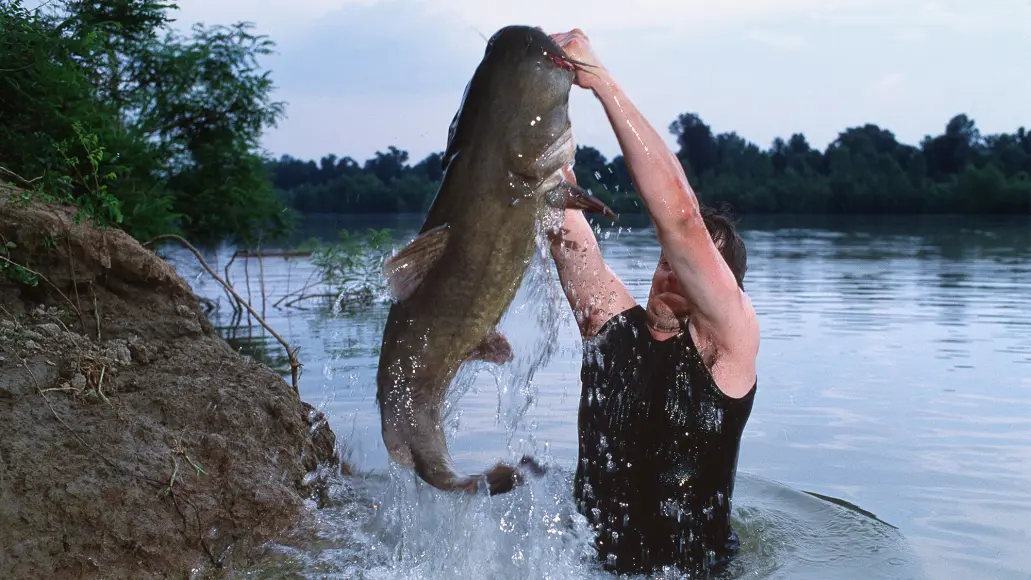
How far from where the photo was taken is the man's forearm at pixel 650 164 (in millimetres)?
3354

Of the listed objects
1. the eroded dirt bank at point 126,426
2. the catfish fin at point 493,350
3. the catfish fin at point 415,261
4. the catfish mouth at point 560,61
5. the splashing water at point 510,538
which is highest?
the catfish mouth at point 560,61

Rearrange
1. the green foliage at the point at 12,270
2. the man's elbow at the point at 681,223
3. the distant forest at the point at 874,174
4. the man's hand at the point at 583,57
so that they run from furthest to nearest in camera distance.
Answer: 1. the distant forest at the point at 874,174
2. the green foliage at the point at 12,270
3. the man's elbow at the point at 681,223
4. the man's hand at the point at 583,57

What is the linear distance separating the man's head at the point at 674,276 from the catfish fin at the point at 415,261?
3.49 ft

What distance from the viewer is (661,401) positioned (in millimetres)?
4086

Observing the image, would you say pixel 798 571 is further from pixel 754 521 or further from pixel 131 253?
pixel 131 253

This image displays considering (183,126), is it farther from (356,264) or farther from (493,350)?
(493,350)

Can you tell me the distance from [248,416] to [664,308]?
91.9 inches

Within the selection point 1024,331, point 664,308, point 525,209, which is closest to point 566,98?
point 525,209

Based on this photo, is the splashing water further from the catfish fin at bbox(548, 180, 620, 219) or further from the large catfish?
the catfish fin at bbox(548, 180, 620, 219)

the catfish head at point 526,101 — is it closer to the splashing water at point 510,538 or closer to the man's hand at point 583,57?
the man's hand at point 583,57

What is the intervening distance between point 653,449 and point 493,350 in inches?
41.5

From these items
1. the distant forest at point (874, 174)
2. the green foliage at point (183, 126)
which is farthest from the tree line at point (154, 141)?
the distant forest at point (874, 174)

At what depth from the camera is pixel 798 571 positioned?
484cm

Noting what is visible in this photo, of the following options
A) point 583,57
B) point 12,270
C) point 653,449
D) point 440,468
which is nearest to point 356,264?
point 12,270
